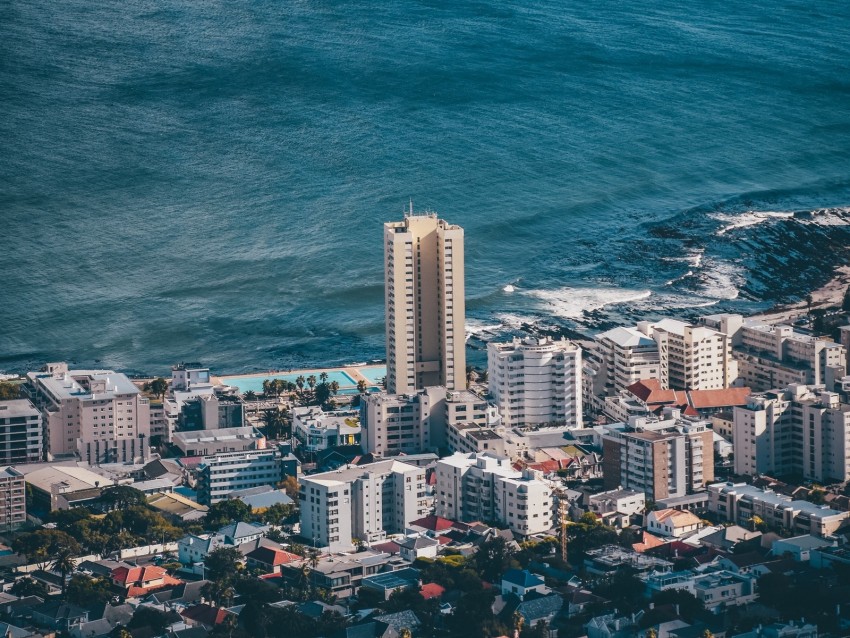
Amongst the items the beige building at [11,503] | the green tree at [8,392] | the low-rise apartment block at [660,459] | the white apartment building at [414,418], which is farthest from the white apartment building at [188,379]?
the low-rise apartment block at [660,459]

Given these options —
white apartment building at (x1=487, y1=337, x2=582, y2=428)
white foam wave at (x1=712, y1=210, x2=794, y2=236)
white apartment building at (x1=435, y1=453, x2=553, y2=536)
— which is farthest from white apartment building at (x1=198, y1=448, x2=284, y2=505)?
white foam wave at (x1=712, y1=210, x2=794, y2=236)

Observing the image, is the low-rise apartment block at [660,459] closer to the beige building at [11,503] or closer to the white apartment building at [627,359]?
the white apartment building at [627,359]

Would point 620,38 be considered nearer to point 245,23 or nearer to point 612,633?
point 245,23

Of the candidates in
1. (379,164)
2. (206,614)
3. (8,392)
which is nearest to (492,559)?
(206,614)

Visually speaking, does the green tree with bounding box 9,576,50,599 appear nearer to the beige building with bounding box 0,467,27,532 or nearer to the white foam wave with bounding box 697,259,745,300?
the beige building with bounding box 0,467,27,532

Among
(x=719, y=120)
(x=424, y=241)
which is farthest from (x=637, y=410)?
(x=719, y=120)

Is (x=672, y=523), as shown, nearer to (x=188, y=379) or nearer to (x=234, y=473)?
(x=234, y=473)
